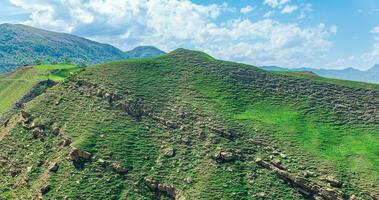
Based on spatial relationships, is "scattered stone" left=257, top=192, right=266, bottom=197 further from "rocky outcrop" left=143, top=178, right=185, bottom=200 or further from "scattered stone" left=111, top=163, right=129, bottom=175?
"scattered stone" left=111, top=163, right=129, bottom=175

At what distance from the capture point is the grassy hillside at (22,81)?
112m

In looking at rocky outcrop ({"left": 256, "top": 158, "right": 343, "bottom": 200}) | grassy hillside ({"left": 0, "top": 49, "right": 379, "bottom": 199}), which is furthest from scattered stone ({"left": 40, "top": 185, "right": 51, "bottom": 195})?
rocky outcrop ({"left": 256, "top": 158, "right": 343, "bottom": 200})

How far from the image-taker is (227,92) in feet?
257

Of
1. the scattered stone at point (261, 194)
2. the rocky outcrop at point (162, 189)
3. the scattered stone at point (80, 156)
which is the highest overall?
the scattered stone at point (80, 156)

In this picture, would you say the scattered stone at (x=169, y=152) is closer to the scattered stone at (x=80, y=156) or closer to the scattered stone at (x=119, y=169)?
the scattered stone at (x=119, y=169)

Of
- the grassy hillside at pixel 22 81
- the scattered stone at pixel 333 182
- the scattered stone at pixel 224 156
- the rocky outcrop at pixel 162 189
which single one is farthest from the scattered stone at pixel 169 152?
the grassy hillside at pixel 22 81

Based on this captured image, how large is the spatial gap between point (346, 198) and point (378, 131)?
19869 millimetres

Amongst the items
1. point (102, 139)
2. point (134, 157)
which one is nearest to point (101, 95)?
point (102, 139)

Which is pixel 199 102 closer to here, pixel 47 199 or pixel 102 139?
pixel 102 139

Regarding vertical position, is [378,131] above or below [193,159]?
above

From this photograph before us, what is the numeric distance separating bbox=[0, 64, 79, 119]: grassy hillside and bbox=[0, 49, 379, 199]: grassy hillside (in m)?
38.6

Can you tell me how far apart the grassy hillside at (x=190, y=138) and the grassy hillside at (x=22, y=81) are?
38.6m

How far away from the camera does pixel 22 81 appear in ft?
431

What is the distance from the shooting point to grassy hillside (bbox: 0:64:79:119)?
11244 cm
